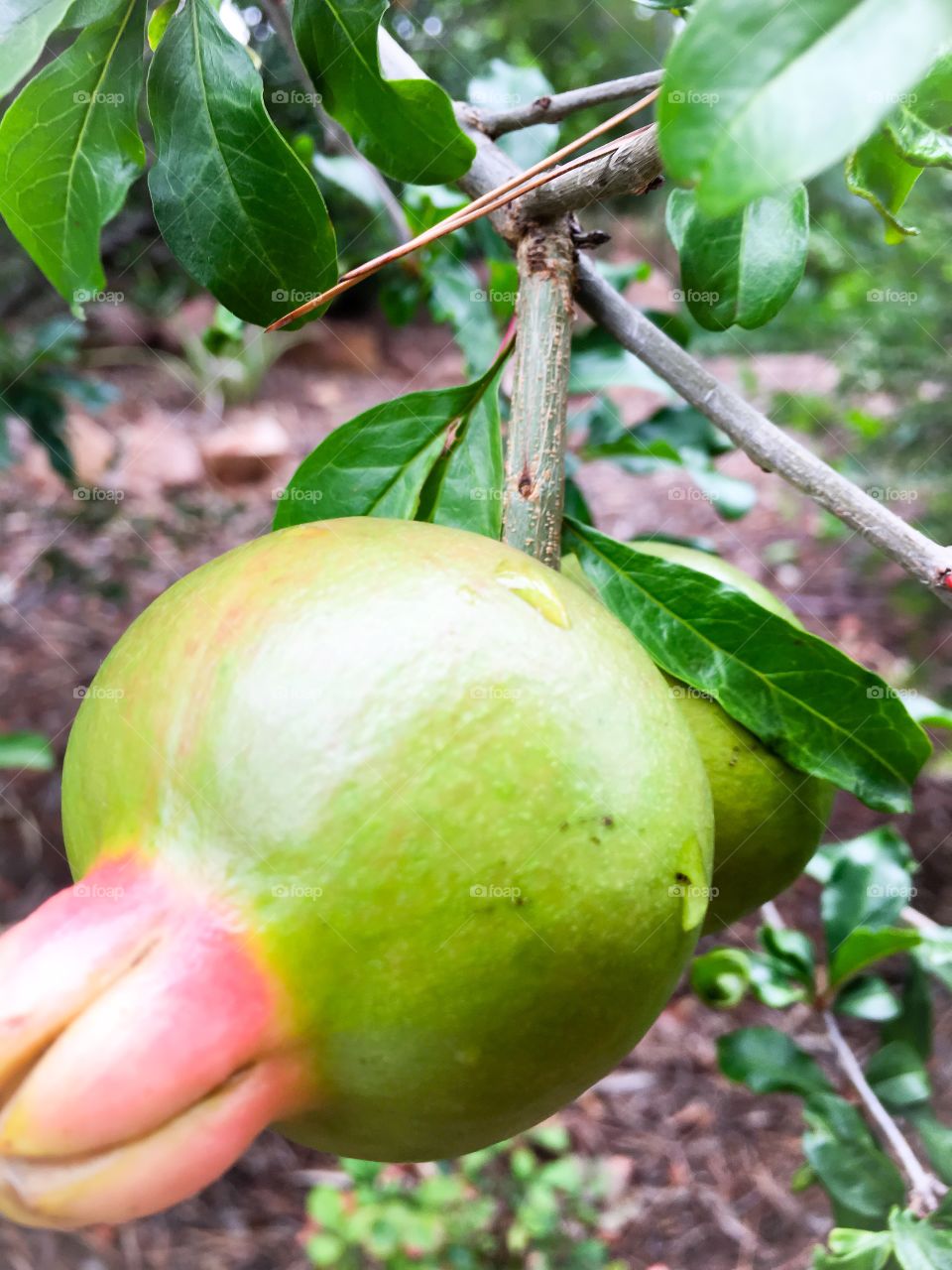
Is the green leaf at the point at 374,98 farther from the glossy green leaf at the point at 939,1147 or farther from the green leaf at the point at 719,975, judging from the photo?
the glossy green leaf at the point at 939,1147

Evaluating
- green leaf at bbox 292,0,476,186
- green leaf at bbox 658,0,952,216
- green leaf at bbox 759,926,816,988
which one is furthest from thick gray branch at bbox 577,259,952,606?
green leaf at bbox 759,926,816,988

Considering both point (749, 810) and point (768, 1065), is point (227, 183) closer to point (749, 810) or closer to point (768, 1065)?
point (749, 810)

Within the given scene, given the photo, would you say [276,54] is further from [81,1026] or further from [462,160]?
[81,1026]

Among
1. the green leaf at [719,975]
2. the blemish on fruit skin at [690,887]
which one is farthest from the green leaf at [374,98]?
the green leaf at [719,975]

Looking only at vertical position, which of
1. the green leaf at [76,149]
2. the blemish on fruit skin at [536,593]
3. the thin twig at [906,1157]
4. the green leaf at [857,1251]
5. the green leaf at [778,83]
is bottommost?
the thin twig at [906,1157]

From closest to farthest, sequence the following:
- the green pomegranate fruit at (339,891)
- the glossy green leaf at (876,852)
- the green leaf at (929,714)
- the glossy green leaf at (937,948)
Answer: the green pomegranate fruit at (339,891) < the green leaf at (929,714) < the glossy green leaf at (937,948) < the glossy green leaf at (876,852)

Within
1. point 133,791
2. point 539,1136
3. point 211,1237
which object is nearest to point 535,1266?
point 539,1136
